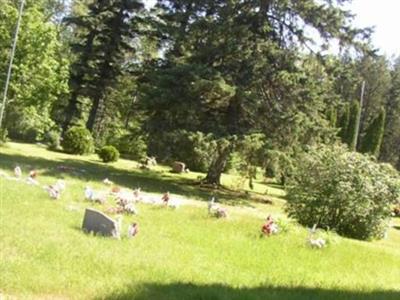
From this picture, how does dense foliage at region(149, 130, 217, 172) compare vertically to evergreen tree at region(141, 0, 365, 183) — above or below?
below

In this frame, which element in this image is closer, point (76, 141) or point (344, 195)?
point (344, 195)

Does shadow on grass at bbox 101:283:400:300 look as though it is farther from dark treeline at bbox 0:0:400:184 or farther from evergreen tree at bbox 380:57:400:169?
evergreen tree at bbox 380:57:400:169

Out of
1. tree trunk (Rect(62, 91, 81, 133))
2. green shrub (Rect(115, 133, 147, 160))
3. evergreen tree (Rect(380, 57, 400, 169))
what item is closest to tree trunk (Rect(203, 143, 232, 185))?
green shrub (Rect(115, 133, 147, 160))

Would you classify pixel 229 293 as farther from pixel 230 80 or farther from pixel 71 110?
pixel 71 110

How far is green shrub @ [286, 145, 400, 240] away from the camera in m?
14.4

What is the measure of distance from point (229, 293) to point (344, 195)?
825cm

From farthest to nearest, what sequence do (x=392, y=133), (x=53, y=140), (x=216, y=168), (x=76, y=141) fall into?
(x=392, y=133)
(x=53, y=140)
(x=76, y=141)
(x=216, y=168)

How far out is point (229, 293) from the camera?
6.57 meters

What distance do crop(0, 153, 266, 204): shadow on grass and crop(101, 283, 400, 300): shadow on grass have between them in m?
12.7

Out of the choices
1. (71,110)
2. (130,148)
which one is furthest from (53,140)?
(130,148)

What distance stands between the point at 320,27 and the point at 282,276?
17.3m

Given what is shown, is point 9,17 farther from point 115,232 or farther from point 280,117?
point 115,232

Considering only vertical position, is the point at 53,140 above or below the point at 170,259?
above

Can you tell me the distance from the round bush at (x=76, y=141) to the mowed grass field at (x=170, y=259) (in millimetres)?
16814
